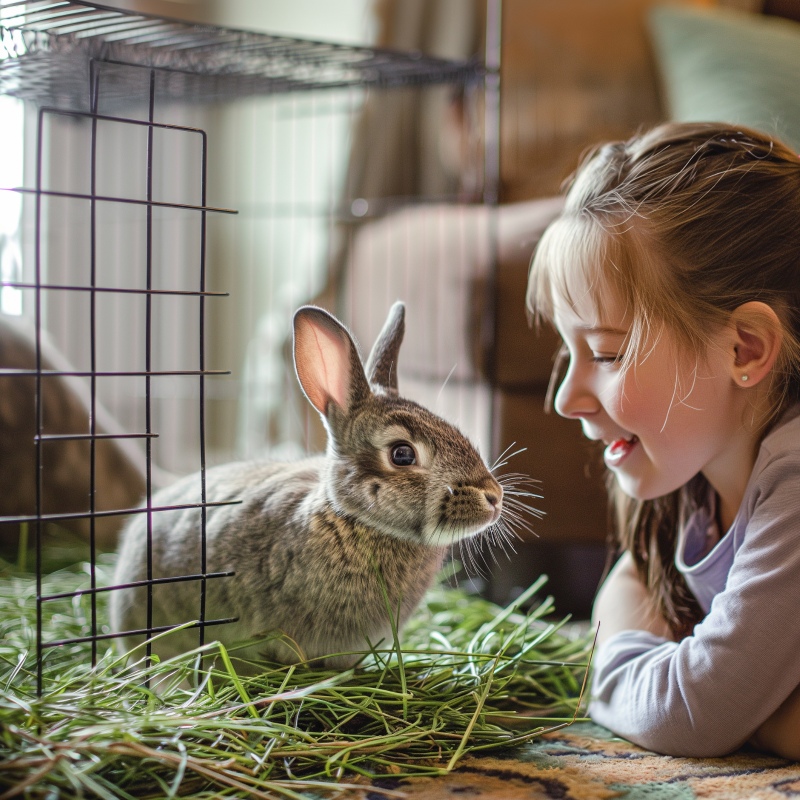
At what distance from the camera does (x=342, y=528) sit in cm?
136

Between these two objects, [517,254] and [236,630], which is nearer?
[236,630]

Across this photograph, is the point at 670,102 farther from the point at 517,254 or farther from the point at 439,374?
the point at 439,374

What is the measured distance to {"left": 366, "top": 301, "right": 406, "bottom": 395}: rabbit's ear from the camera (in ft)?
4.82

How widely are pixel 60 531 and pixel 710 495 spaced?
180 cm

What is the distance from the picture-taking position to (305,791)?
1091 mm

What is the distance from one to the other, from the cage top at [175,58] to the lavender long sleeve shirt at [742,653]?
1.14m

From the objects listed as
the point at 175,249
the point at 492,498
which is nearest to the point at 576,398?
the point at 492,498

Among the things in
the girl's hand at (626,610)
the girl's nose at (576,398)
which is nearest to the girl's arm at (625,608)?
the girl's hand at (626,610)

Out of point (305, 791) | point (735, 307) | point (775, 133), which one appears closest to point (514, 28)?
point (775, 133)

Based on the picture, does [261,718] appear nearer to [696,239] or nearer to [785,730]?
[785,730]

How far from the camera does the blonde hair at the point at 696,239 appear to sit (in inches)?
55.3

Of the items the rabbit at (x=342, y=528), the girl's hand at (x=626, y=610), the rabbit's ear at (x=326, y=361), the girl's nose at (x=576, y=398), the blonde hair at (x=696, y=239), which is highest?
the blonde hair at (x=696, y=239)

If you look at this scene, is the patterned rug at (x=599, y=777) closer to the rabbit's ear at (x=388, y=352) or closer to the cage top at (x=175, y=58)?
the rabbit's ear at (x=388, y=352)

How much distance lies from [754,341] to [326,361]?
71 centimetres
